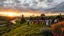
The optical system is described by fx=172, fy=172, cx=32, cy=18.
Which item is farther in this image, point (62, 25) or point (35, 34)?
point (35, 34)

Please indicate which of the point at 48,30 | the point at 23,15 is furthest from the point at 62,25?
the point at 23,15

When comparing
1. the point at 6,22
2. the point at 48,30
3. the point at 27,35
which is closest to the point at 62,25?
the point at 48,30

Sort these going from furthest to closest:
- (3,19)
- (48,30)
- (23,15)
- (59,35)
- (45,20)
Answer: (3,19) < (23,15) < (45,20) < (48,30) < (59,35)

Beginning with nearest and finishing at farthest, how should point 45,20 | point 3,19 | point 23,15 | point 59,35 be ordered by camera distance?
point 59,35
point 45,20
point 23,15
point 3,19

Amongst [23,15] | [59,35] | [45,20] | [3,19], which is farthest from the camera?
[3,19]

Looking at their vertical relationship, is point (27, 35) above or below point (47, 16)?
below

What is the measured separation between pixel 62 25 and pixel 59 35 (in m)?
0.47

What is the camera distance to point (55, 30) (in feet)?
22.3

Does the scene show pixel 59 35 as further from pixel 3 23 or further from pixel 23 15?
pixel 3 23

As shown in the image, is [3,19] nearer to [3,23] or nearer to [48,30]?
[3,23]

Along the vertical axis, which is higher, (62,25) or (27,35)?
(62,25)

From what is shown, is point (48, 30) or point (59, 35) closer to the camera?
point (59, 35)

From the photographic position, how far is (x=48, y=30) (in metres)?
7.98

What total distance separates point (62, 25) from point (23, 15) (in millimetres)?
6380
